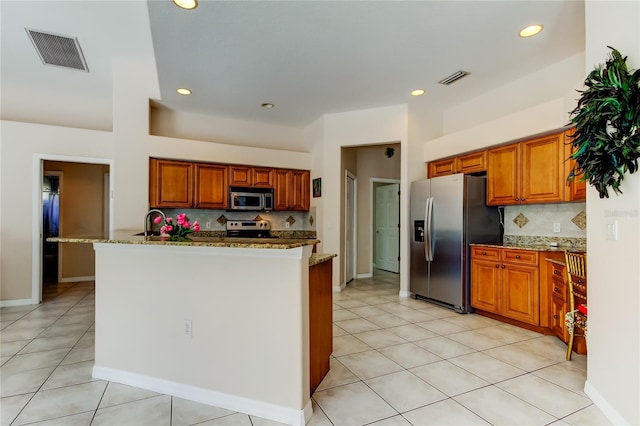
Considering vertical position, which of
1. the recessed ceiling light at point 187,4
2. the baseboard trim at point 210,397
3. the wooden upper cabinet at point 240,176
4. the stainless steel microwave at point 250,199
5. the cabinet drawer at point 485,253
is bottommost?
the baseboard trim at point 210,397

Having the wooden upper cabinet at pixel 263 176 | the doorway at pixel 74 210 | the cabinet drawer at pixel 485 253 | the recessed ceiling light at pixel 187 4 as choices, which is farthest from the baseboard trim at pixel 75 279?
the cabinet drawer at pixel 485 253

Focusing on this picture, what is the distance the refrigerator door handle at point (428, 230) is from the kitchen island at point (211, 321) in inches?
94.8

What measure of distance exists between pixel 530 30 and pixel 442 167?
→ 2.05m

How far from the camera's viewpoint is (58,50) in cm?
384

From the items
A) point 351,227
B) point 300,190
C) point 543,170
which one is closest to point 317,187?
point 300,190

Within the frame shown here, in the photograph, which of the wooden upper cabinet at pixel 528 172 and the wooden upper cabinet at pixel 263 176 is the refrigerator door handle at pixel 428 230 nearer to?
the wooden upper cabinet at pixel 528 172

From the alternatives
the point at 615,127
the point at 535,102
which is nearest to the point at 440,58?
the point at 535,102

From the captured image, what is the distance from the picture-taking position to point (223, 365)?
79.0 inches

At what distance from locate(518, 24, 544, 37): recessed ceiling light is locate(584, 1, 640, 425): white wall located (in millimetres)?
688

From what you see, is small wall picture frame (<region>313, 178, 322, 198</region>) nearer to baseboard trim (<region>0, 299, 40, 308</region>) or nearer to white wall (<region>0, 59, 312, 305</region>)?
white wall (<region>0, 59, 312, 305</region>)

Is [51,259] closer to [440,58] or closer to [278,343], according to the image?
[278,343]

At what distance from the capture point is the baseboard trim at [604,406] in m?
1.77

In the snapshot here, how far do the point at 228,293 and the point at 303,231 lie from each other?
394 centimetres

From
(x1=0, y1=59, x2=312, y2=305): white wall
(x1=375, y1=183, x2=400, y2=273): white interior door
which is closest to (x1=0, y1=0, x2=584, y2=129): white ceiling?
(x1=0, y1=59, x2=312, y2=305): white wall
